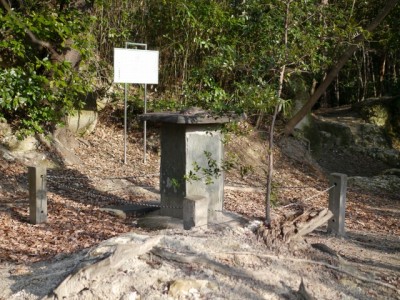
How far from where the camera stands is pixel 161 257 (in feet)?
15.1

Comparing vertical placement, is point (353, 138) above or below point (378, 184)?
above

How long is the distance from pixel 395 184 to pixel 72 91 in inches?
333

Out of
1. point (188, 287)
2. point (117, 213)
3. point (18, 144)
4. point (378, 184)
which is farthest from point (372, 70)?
point (188, 287)

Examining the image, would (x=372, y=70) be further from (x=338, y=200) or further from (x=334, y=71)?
(x=338, y=200)

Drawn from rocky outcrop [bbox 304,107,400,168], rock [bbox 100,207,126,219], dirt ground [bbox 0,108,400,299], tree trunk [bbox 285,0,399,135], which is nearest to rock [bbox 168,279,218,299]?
dirt ground [bbox 0,108,400,299]

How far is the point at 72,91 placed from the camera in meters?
10.5

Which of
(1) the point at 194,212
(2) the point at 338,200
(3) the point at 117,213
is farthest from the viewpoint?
(3) the point at 117,213

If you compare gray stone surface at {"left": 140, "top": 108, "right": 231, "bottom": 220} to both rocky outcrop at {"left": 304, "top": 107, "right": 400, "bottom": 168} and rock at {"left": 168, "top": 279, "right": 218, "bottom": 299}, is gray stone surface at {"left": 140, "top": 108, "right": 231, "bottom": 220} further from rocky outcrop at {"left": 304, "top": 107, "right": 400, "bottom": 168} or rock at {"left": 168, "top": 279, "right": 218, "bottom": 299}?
rocky outcrop at {"left": 304, "top": 107, "right": 400, "bottom": 168}

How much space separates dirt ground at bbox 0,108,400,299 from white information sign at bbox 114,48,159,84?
240cm

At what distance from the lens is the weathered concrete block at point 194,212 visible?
19.4 feet

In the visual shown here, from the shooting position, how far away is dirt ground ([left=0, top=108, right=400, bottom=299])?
4.23 meters

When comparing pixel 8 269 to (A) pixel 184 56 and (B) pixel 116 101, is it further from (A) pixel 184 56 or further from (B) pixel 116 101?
(A) pixel 184 56

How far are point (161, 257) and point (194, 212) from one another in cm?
137

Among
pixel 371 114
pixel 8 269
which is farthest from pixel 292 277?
pixel 371 114
